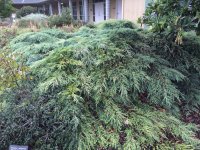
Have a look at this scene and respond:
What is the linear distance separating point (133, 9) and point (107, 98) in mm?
10745

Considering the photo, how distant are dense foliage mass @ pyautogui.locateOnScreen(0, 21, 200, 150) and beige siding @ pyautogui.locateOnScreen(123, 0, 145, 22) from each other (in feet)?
27.7

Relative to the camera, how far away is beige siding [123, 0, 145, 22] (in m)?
12.6

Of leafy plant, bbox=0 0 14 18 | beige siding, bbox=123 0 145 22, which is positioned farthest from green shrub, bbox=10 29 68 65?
leafy plant, bbox=0 0 14 18

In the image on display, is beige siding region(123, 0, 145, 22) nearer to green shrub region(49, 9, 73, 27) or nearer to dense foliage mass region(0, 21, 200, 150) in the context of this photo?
green shrub region(49, 9, 73, 27)

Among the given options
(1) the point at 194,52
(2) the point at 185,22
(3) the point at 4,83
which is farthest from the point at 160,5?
(3) the point at 4,83

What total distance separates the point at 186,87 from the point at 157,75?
0.64 meters

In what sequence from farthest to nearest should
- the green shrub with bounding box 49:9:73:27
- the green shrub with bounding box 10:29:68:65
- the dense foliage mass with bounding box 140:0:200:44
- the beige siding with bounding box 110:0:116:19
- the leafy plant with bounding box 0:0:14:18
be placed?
the leafy plant with bounding box 0:0:14:18 → the beige siding with bounding box 110:0:116:19 → the green shrub with bounding box 49:9:73:27 → the green shrub with bounding box 10:29:68:65 → the dense foliage mass with bounding box 140:0:200:44

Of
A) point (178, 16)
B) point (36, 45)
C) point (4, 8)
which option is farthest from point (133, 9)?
point (4, 8)

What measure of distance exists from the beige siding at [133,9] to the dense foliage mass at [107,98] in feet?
27.7

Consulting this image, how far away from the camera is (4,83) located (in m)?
3.44

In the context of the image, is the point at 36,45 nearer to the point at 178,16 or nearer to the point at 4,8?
the point at 178,16

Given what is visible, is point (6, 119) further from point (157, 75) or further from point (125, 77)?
point (157, 75)

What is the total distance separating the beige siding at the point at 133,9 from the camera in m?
12.6

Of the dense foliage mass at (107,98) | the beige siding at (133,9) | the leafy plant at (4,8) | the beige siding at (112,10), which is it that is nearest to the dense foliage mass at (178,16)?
the dense foliage mass at (107,98)
